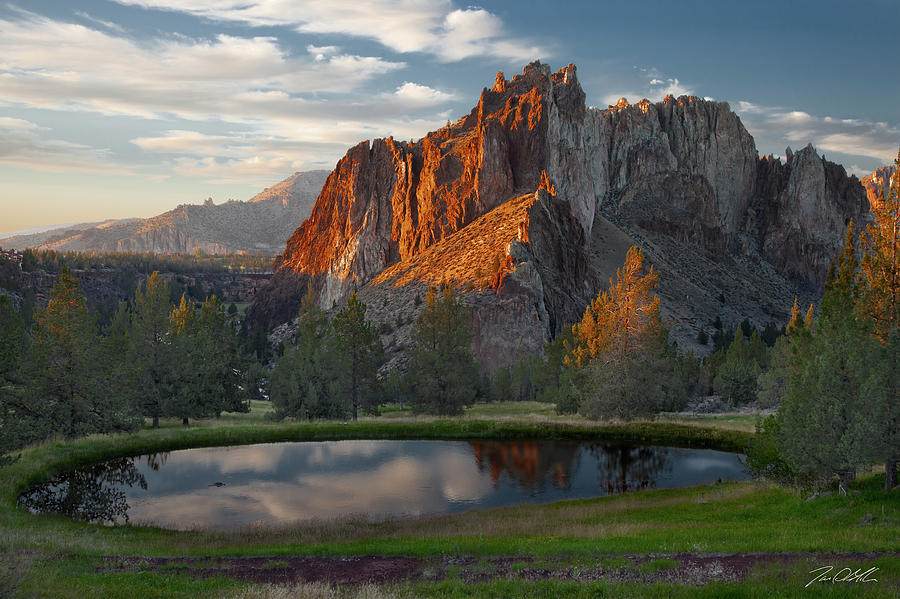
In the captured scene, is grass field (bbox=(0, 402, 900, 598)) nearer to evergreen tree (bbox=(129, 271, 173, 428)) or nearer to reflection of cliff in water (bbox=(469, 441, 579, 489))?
reflection of cliff in water (bbox=(469, 441, 579, 489))

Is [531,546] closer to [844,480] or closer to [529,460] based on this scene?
[844,480]

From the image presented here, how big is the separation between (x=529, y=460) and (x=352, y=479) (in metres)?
12.2

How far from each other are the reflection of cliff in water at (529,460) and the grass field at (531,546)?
242 inches

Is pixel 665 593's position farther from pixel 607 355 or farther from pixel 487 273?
pixel 487 273

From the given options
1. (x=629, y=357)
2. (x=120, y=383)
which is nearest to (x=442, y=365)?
(x=629, y=357)

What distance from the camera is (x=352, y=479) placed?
120 feet

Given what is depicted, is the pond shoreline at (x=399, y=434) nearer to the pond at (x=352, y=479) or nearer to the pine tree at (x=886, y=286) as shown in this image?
the pond at (x=352, y=479)

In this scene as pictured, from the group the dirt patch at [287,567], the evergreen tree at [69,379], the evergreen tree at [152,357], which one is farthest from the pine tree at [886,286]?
the evergreen tree at [152,357]

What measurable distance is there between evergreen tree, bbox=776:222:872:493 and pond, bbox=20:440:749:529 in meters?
13.9

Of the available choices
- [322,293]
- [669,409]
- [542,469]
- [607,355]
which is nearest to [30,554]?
[542,469]

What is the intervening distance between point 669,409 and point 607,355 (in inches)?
724

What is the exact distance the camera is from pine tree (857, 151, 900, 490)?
2112cm

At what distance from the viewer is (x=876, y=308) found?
2341 centimetres
